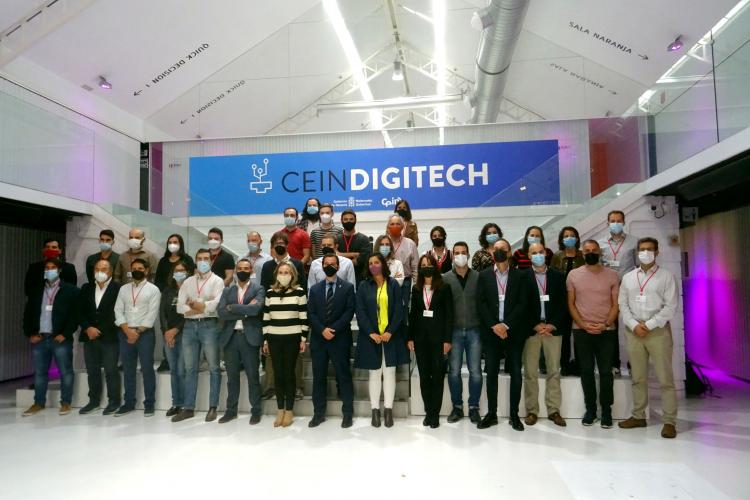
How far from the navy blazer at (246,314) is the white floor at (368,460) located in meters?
0.88

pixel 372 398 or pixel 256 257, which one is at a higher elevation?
pixel 256 257

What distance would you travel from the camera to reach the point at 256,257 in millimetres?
5734

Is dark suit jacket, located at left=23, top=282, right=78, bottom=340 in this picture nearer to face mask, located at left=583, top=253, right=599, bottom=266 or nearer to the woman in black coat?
the woman in black coat

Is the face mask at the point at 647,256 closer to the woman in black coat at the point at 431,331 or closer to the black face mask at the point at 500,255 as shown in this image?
the black face mask at the point at 500,255

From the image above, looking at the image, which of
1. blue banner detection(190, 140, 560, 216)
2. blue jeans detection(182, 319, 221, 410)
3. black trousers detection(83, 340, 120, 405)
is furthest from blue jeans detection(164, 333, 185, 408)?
blue banner detection(190, 140, 560, 216)

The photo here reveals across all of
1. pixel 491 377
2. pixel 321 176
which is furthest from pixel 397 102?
pixel 491 377

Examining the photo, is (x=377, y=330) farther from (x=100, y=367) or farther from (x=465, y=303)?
(x=100, y=367)

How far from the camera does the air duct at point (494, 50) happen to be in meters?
6.93

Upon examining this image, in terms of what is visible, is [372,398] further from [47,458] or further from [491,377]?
[47,458]

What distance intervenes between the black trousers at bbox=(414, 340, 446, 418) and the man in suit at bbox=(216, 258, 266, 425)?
5.50 feet

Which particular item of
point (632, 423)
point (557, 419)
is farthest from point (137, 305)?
point (632, 423)

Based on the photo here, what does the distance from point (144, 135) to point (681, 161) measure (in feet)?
33.0

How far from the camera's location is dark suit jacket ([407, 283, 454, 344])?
456 centimetres

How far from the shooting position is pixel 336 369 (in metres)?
4.70
